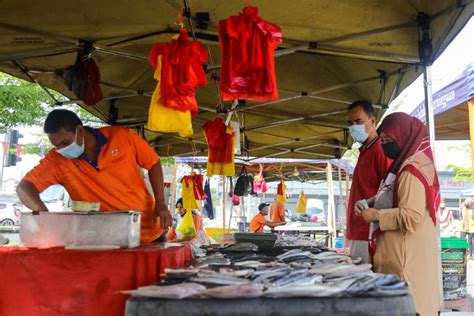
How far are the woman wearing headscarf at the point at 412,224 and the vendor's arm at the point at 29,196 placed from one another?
1.93 meters

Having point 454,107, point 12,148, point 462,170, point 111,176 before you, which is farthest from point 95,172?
point 462,170

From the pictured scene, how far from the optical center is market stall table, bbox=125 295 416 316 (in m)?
1.38

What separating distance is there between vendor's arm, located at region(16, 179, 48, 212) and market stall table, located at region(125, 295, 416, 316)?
1.53 metres

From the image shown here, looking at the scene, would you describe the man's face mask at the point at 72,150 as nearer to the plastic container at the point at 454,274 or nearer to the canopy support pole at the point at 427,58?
the canopy support pole at the point at 427,58

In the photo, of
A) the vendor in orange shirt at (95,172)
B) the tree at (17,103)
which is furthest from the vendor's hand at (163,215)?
the tree at (17,103)

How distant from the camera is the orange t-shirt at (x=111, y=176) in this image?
2.68m

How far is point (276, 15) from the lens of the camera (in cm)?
347

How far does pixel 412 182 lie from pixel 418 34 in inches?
73.8

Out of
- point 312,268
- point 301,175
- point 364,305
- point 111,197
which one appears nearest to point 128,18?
point 111,197

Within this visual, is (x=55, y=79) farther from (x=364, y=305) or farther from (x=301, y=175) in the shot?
(x=301, y=175)

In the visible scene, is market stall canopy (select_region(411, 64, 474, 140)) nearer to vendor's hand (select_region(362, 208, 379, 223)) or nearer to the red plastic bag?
vendor's hand (select_region(362, 208, 379, 223))

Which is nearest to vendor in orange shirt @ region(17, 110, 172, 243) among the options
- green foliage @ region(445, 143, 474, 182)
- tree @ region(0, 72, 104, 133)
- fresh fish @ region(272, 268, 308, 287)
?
fresh fish @ region(272, 268, 308, 287)

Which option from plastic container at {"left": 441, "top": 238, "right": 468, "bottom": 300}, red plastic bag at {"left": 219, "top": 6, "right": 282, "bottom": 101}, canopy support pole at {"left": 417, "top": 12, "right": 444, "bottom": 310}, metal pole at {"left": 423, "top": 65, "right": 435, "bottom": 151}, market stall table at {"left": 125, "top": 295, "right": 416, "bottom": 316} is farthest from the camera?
plastic container at {"left": 441, "top": 238, "right": 468, "bottom": 300}

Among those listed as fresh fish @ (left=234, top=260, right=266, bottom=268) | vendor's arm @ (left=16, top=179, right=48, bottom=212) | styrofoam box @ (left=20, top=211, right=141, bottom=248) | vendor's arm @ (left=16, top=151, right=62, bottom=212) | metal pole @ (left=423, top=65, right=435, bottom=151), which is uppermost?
metal pole @ (left=423, top=65, right=435, bottom=151)
